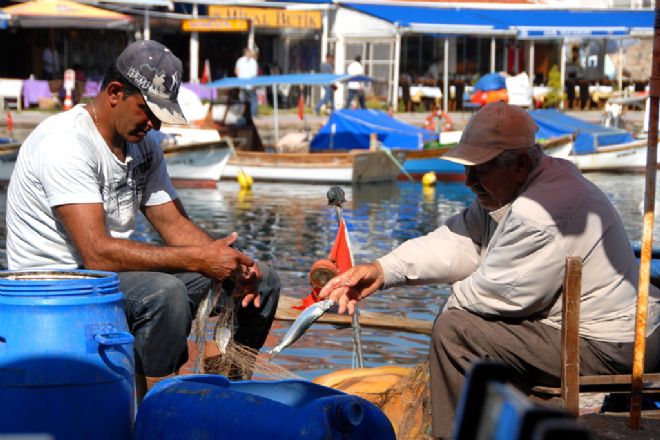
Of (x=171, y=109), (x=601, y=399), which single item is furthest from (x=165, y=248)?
(x=601, y=399)

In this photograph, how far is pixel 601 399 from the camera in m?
5.61

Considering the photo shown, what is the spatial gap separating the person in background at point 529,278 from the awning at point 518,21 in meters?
29.2

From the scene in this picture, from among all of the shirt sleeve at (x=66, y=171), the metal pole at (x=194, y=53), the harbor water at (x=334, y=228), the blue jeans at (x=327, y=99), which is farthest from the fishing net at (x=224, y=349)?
the metal pole at (x=194, y=53)

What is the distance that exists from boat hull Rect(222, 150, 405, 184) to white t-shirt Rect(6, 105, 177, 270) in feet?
55.6

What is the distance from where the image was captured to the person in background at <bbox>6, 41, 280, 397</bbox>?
4.34m

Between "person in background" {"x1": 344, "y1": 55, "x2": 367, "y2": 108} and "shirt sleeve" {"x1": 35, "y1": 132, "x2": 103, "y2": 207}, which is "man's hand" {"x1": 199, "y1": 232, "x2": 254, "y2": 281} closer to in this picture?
"shirt sleeve" {"x1": 35, "y1": 132, "x2": 103, "y2": 207}

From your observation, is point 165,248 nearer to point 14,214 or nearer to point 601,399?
point 14,214

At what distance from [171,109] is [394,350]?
13.2 feet

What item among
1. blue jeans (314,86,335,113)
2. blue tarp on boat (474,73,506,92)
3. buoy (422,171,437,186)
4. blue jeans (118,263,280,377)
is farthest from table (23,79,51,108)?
blue jeans (118,263,280,377)

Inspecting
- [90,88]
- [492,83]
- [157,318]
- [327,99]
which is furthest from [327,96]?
[157,318]

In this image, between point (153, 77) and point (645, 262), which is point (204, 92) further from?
point (645, 262)

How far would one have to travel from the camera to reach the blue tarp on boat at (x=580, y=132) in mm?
24391

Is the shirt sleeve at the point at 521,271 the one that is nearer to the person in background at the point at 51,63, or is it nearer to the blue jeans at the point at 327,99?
the blue jeans at the point at 327,99

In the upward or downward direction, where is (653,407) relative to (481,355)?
downward
